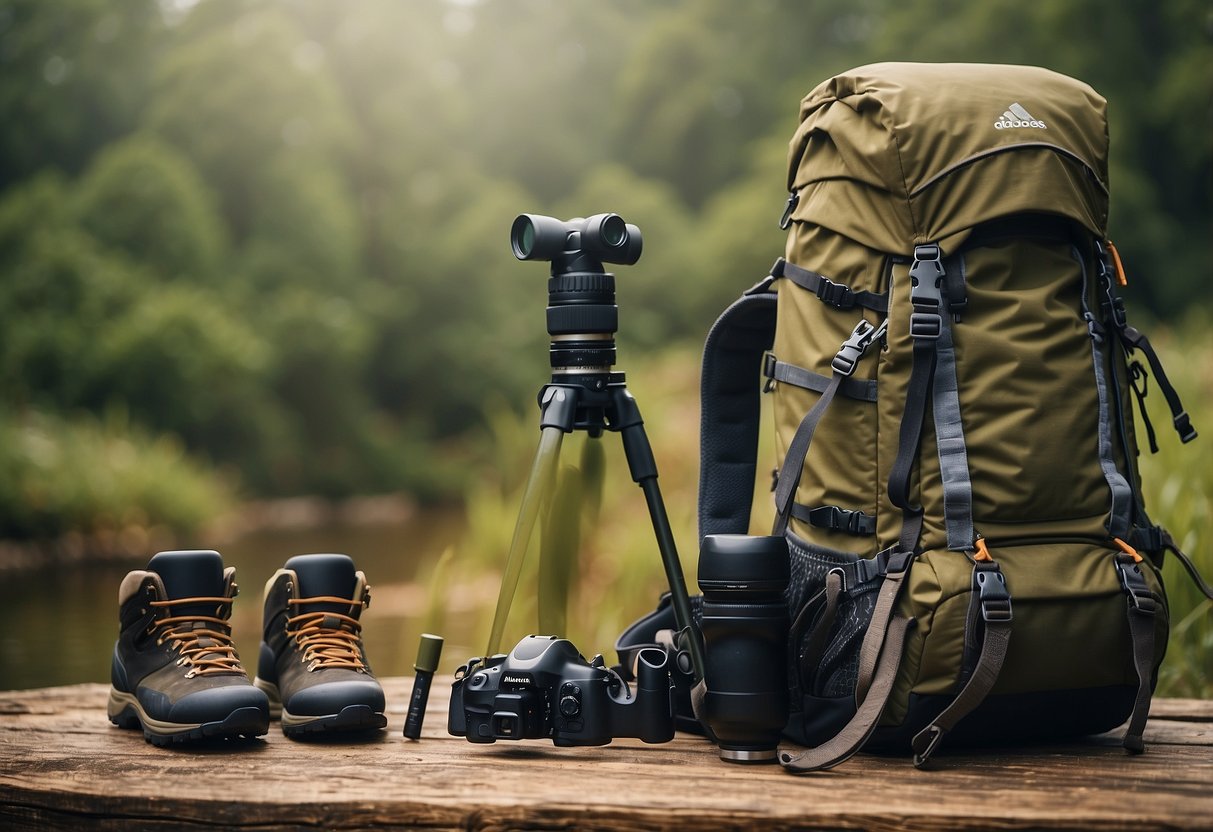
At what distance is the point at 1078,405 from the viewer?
1.57 meters

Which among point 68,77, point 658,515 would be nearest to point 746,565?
point 658,515

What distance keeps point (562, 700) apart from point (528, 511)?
0.27 m

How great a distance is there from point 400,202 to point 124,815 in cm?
2229

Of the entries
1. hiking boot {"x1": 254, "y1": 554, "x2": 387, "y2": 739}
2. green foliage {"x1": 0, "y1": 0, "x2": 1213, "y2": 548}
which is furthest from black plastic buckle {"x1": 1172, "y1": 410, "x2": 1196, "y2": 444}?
green foliage {"x1": 0, "y1": 0, "x2": 1213, "y2": 548}

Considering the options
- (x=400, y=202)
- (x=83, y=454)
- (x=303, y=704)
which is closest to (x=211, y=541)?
(x=83, y=454)

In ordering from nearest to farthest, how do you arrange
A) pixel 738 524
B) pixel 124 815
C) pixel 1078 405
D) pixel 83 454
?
pixel 124 815 → pixel 1078 405 → pixel 738 524 → pixel 83 454

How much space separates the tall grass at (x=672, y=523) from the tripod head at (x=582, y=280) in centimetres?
20

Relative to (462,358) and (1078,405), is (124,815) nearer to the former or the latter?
(1078,405)

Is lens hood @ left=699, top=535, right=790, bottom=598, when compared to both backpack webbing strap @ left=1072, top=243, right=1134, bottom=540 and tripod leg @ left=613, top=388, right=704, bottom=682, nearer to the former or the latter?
tripod leg @ left=613, top=388, right=704, bottom=682

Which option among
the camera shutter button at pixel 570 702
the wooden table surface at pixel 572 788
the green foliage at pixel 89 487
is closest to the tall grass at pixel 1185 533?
the wooden table surface at pixel 572 788

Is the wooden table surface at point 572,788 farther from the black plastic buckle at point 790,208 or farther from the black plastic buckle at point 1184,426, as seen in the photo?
the black plastic buckle at point 790,208

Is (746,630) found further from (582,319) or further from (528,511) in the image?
(582,319)

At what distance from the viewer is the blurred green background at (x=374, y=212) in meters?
12.2

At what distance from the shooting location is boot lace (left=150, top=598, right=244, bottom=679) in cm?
172
